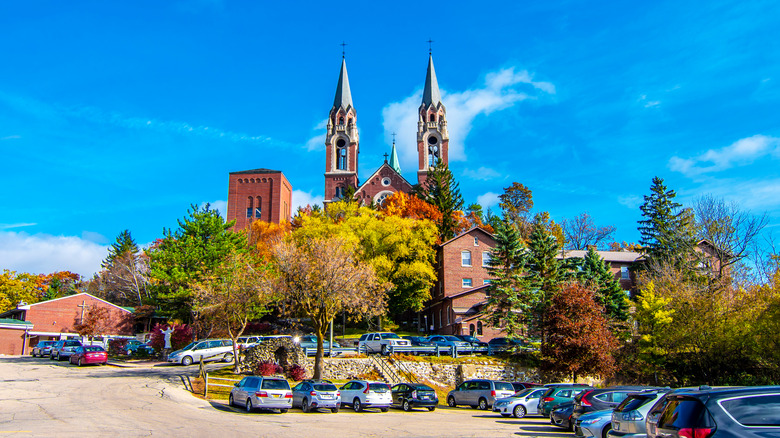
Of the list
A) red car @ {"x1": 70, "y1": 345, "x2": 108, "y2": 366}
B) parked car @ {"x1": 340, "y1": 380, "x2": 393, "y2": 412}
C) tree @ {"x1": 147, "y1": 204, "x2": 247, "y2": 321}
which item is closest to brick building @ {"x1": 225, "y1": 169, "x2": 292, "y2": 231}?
tree @ {"x1": 147, "y1": 204, "x2": 247, "y2": 321}

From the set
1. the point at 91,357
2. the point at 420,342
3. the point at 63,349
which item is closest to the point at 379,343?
the point at 420,342

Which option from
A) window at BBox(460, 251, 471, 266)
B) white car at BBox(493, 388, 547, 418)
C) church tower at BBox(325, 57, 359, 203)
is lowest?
white car at BBox(493, 388, 547, 418)

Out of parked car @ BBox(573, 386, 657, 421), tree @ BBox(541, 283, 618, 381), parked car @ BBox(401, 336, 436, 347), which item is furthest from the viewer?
parked car @ BBox(401, 336, 436, 347)

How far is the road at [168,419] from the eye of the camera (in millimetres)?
16797

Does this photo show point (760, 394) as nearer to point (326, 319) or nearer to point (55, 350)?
point (326, 319)

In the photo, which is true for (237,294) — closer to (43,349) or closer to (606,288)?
(43,349)

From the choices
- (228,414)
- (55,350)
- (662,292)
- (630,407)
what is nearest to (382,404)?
(228,414)

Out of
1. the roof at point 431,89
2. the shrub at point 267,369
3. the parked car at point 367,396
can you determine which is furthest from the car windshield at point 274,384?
the roof at point 431,89

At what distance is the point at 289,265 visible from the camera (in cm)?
3306

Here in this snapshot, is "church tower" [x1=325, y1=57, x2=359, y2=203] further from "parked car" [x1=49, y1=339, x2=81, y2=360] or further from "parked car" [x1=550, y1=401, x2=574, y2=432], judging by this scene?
"parked car" [x1=550, y1=401, x2=574, y2=432]

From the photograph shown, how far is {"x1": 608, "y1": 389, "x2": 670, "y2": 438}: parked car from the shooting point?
12409 millimetres

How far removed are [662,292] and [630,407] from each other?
30966 mm

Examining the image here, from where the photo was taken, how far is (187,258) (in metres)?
47.3

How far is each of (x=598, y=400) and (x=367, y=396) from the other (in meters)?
10.3
